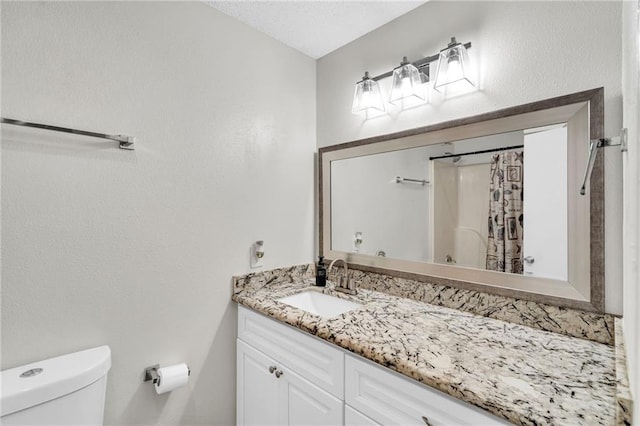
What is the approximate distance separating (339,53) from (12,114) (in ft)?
5.20

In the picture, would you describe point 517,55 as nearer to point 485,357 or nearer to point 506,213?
point 506,213

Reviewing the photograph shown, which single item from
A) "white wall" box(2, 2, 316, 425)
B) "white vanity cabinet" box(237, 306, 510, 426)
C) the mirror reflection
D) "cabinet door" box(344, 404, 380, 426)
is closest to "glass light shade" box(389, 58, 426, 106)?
the mirror reflection

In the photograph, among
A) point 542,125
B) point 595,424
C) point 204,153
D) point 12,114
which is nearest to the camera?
point 595,424

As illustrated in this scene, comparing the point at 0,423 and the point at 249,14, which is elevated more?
the point at 249,14

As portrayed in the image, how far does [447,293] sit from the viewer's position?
140 centimetres

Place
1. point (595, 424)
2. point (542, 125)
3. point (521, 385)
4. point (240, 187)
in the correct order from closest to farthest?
point (595, 424) < point (521, 385) < point (542, 125) < point (240, 187)

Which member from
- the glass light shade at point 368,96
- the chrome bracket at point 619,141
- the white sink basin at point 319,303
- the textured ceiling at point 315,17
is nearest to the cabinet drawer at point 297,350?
the white sink basin at point 319,303

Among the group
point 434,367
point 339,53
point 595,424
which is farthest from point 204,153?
point 595,424

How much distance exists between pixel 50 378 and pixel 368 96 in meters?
1.77

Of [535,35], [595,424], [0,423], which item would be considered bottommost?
[0,423]

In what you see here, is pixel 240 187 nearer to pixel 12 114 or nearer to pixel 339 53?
pixel 12 114

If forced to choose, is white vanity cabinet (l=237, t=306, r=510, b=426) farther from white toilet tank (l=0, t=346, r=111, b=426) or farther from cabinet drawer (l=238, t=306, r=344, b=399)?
white toilet tank (l=0, t=346, r=111, b=426)

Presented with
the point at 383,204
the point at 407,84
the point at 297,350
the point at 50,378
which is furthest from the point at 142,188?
the point at 407,84

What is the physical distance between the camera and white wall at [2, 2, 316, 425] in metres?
1.07
